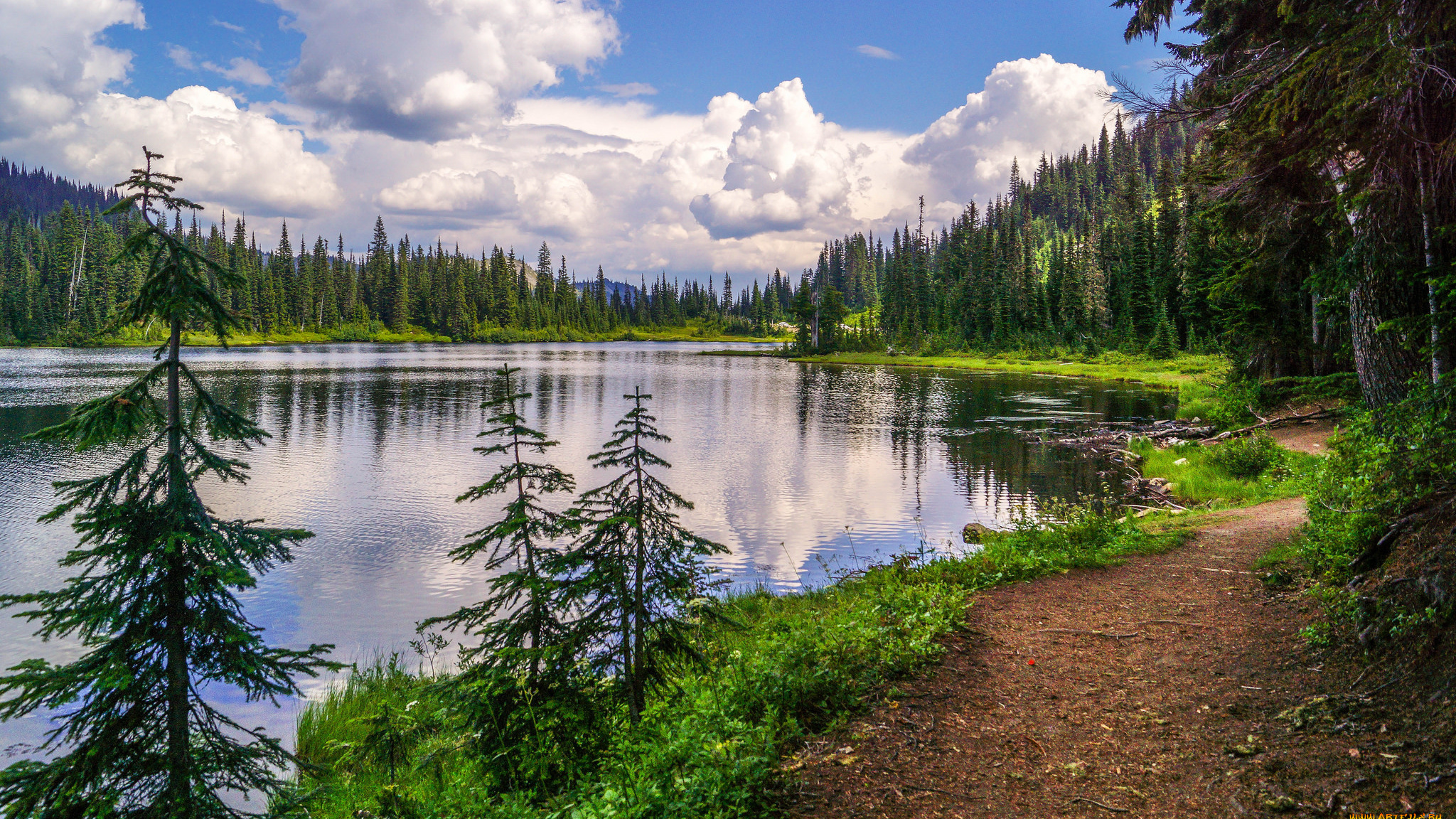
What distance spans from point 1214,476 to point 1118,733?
1610cm

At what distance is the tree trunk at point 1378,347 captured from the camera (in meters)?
7.76

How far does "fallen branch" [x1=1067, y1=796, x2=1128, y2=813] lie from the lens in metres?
4.63

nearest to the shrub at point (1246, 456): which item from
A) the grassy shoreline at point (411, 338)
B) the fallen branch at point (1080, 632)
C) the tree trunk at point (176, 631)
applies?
the fallen branch at point (1080, 632)


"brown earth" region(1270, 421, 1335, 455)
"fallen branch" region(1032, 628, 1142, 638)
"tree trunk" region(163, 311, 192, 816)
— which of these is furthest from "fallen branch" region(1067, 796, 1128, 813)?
"brown earth" region(1270, 421, 1335, 455)

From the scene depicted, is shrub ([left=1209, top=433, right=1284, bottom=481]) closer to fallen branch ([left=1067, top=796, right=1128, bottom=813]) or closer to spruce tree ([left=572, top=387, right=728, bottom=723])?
fallen branch ([left=1067, top=796, right=1128, bottom=813])

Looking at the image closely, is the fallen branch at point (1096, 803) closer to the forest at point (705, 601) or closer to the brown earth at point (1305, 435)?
the forest at point (705, 601)

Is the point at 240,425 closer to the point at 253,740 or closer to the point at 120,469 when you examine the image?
the point at 120,469

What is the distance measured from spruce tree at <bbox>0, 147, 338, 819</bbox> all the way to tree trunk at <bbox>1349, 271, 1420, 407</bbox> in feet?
35.2

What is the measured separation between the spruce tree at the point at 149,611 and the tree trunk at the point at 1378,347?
35.2ft

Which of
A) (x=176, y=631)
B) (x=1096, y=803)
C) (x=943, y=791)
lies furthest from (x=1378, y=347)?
(x=176, y=631)

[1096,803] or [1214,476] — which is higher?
[1214,476]

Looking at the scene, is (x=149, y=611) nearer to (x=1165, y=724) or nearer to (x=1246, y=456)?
(x=1165, y=724)

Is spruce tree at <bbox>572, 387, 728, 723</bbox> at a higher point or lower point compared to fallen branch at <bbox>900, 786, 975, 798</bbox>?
higher

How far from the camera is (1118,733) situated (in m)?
5.57
